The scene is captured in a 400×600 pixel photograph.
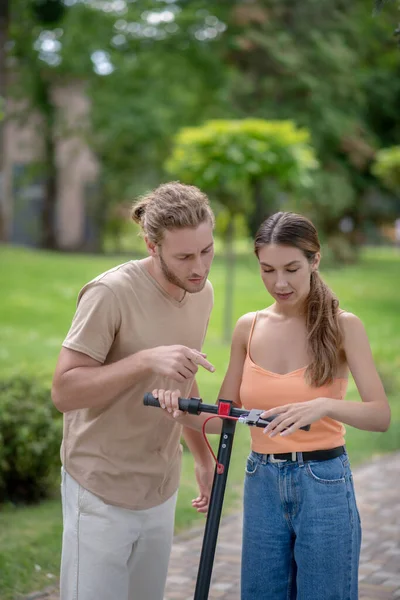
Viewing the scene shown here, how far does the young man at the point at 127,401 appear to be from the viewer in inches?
113

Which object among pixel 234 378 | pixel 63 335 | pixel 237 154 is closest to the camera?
pixel 234 378

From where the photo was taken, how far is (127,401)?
2994 mm

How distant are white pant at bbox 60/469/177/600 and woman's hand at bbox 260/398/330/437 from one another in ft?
2.06

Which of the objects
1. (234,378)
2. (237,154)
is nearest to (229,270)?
(237,154)

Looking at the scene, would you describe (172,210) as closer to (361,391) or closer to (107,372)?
(107,372)

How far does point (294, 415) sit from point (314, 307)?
488 mm

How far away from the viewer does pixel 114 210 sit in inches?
1203

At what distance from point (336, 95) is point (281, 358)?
25807 mm

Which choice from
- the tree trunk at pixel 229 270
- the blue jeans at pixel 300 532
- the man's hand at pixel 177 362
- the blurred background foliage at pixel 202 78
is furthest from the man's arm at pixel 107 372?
the blurred background foliage at pixel 202 78

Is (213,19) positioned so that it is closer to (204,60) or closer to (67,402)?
(204,60)

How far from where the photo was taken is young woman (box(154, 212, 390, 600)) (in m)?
2.91

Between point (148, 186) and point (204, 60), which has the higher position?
point (204, 60)

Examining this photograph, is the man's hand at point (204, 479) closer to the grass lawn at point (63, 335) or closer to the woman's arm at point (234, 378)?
the woman's arm at point (234, 378)

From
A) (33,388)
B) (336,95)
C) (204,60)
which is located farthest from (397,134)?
(33,388)
